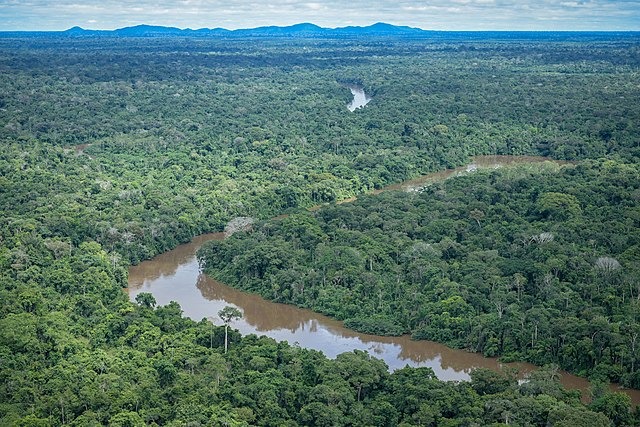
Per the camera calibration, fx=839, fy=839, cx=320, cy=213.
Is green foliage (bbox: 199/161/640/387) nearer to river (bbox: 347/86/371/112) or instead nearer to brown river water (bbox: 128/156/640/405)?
brown river water (bbox: 128/156/640/405)

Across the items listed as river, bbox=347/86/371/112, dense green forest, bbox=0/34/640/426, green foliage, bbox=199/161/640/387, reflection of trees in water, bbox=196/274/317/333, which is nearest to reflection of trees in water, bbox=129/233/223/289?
dense green forest, bbox=0/34/640/426

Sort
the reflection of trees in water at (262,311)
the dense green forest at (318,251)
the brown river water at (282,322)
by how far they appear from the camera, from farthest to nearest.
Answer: the reflection of trees in water at (262,311) → the brown river water at (282,322) → the dense green forest at (318,251)

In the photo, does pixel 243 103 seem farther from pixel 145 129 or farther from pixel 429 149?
pixel 429 149

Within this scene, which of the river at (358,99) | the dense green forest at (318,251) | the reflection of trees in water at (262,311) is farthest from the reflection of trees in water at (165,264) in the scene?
the river at (358,99)

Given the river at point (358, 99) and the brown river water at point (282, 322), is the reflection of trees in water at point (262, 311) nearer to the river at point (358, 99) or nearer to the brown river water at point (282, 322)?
the brown river water at point (282, 322)

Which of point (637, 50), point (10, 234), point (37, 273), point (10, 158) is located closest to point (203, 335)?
point (37, 273)
